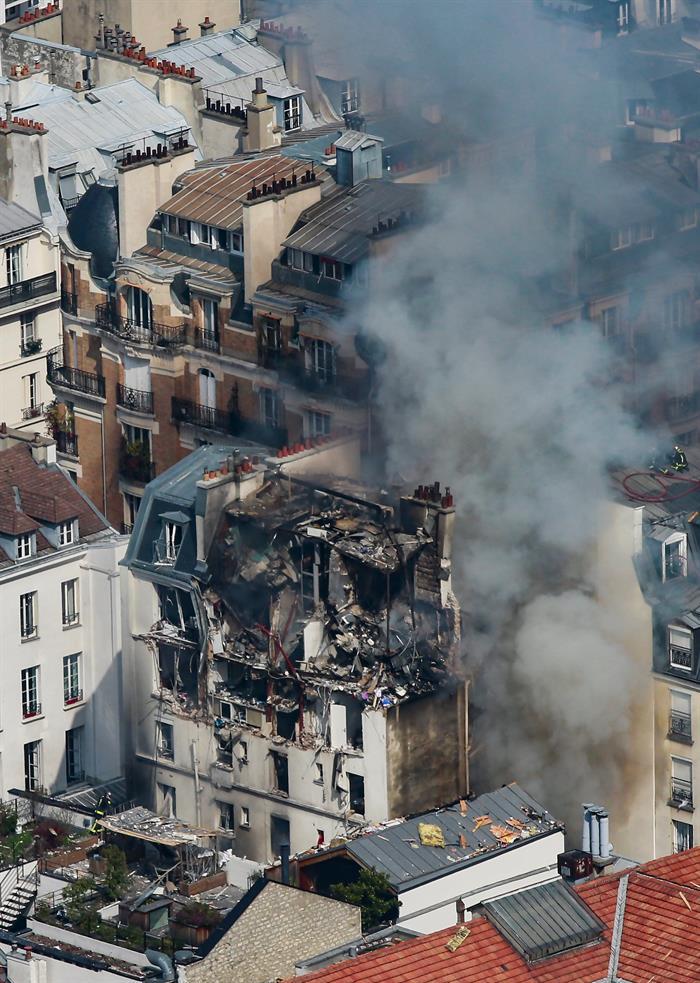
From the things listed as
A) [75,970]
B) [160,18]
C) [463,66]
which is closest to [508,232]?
[463,66]

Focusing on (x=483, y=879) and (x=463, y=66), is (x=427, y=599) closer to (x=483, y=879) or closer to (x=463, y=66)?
(x=483, y=879)

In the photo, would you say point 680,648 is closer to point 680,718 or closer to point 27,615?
point 680,718

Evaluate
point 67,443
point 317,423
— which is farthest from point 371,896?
point 67,443

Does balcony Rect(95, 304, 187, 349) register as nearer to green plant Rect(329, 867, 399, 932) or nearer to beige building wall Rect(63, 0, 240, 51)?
beige building wall Rect(63, 0, 240, 51)

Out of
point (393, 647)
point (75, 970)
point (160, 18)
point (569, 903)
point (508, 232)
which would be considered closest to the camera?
point (569, 903)

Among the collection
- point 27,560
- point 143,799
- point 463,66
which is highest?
point 463,66

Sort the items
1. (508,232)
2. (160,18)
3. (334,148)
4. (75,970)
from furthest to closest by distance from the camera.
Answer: (160,18)
(334,148)
(508,232)
(75,970)

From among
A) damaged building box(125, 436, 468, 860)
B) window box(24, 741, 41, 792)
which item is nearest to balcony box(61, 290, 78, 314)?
damaged building box(125, 436, 468, 860)

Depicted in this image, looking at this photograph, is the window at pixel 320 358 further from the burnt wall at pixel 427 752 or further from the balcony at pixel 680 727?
the balcony at pixel 680 727
